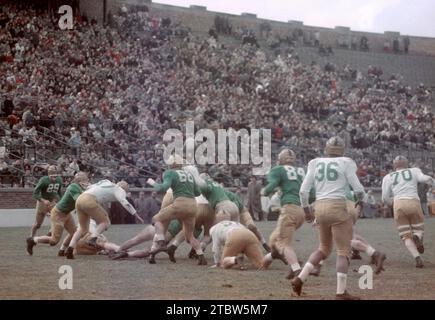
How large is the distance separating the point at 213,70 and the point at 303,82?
13.0 feet

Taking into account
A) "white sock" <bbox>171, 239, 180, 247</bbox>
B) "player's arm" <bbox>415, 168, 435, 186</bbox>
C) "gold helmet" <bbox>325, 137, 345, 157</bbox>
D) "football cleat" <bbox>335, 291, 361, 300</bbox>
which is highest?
"gold helmet" <bbox>325, 137, 345, 157</bbox>

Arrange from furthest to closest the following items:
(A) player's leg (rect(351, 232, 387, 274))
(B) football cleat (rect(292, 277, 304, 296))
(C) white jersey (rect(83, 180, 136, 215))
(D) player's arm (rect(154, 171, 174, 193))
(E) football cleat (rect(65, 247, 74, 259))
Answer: (C) white jersey (rect(83, 180, 136, 215)) < (E) football cleat (rect(65, 247, 74, 259)) < (D) player's arm (rect(154, 171, 174, 193)) < (A) player's leg (rect(351, 232, 387, 274)) < (B) football cleat (rect(292, 277, 304, 296))

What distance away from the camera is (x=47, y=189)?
591 inches

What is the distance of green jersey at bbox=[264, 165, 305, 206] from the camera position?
10359 mm

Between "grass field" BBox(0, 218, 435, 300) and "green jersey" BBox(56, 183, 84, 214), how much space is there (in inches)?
30.8

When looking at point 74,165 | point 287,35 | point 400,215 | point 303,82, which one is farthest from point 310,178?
point 287,35

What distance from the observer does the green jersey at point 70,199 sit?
1320 cm

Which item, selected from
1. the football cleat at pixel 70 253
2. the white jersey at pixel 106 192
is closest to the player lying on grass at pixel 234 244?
the white jersey at pixel 106 192

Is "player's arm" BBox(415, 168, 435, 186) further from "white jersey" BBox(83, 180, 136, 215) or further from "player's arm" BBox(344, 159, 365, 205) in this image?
"white jersey" BBox(83, 180, 136, 215)

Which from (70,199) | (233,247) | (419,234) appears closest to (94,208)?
(70,199)

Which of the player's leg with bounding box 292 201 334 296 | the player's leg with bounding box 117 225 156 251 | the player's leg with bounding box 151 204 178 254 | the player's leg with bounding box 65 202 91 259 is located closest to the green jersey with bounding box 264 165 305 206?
the player's leg with bounding box 292 201 334 296

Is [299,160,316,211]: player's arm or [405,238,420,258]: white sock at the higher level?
[299,160,316,211]: player's arm

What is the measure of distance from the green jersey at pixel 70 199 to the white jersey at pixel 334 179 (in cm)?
550

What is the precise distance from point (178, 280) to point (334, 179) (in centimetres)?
258
